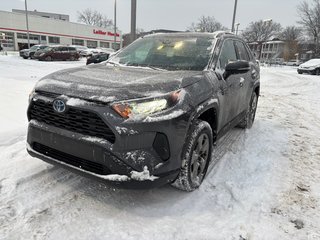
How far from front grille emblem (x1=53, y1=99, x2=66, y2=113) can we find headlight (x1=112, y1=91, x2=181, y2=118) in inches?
19.7

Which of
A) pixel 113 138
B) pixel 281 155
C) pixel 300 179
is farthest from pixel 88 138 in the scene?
pixel 281 155

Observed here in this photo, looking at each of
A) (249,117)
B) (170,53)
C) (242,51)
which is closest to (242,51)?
(242,51)

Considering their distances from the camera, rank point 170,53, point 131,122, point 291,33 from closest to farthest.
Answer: point 131,122
point 170,53
point 291,33

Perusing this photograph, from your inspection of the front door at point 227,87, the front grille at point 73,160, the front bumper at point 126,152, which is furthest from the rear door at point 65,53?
the front bumper at point 126,152

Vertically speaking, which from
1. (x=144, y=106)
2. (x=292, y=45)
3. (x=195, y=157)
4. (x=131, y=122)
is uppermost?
(x=292, y=45)

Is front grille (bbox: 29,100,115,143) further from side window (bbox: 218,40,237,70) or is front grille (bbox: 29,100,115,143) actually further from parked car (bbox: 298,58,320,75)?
parked car (bbox: 298,58,320,75)

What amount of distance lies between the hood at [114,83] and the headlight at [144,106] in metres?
0.05

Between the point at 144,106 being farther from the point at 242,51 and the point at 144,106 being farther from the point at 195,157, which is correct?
the point at 242,51

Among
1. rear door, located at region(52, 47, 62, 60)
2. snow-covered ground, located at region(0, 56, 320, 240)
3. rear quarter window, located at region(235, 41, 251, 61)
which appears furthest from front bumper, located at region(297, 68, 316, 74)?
snow-covered ground, located at region(0, 56, 320, 240)

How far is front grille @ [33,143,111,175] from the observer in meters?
2.54

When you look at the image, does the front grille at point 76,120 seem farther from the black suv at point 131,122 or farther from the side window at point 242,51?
the side window at point 242,51

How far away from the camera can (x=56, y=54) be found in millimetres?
25406

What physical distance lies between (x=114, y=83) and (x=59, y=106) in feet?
1.76

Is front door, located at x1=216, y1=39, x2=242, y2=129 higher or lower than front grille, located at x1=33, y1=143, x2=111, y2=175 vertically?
higher
